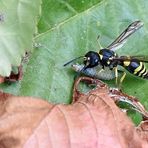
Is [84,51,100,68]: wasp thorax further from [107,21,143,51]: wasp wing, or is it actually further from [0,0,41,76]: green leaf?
[0,0,41,76]: green leaf

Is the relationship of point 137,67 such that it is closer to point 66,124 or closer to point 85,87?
point 85,87

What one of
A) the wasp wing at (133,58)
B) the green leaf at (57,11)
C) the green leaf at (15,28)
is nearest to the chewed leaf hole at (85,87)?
the wasp wing at (133,58)

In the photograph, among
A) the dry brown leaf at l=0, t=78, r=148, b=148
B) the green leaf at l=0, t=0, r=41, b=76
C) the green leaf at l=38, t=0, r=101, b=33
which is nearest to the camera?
the green leaf at l=0, t=0, r=41, b=76

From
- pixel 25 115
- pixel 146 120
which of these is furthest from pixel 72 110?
pixel 146 120

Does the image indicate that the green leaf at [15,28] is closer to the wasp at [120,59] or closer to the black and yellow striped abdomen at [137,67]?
the wasp at [120,59]

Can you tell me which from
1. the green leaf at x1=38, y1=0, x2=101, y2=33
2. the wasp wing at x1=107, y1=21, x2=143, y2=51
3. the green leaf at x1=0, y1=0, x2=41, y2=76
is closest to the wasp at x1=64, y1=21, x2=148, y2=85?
the wasp wing at x1=107, y1=21, x2=143, y2=51

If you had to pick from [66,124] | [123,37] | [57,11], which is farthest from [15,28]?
[123,37]
